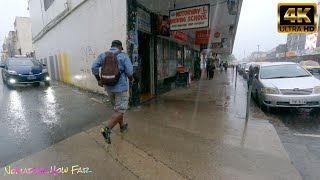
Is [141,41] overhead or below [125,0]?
below

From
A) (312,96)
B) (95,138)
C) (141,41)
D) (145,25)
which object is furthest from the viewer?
(141,41)

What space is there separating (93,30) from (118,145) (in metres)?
5.92

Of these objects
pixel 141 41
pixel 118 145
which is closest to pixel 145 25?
pixel 141 41

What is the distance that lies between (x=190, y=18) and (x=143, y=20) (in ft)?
5.46

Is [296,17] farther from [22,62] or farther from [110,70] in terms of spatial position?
[22,62]


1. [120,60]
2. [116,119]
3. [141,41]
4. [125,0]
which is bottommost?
[116,119]

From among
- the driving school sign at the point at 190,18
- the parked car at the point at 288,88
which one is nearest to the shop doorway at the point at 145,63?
the driving school sign at the point at 190,18

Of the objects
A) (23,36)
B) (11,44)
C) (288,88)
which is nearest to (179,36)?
(288,88)

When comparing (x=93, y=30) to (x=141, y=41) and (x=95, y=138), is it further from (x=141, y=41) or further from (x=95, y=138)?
(x=95, y=138)

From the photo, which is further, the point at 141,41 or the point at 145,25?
the point at 141,41

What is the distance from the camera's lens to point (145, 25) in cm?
879

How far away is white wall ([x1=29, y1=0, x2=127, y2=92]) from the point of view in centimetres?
748

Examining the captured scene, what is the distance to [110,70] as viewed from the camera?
428 centimetres

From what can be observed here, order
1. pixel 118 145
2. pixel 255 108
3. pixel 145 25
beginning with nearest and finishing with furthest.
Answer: pixel 118 145
pixel 255 108
pixel 145 25
